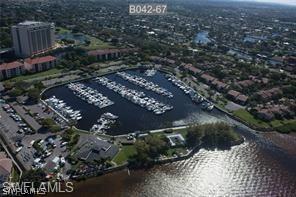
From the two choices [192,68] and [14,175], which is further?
[192,68]

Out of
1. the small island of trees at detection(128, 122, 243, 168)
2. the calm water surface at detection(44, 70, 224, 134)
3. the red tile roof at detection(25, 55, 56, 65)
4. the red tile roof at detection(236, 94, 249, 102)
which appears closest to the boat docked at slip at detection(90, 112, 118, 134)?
the calm water surface at detection(44, 70, 224, 134)

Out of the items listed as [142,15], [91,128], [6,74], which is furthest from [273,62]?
[142,15]

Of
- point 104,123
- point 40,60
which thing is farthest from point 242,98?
point 40,60

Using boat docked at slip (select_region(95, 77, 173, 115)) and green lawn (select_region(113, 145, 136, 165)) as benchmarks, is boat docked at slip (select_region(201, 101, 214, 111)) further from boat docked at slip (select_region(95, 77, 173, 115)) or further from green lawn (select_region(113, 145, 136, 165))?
green lawn (select_region(113, 145, 136, 165))

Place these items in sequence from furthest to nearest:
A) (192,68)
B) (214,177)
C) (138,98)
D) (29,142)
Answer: (192,68) → (138,98) → (29,142) → (214,177)

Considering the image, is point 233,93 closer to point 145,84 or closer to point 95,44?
point 145,84

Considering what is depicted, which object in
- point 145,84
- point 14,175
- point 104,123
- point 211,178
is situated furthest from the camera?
point 145,84

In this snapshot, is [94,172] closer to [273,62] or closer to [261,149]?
[261,149]

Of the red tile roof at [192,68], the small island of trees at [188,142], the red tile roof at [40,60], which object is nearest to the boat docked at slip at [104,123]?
the small island of trees at [188,142]
